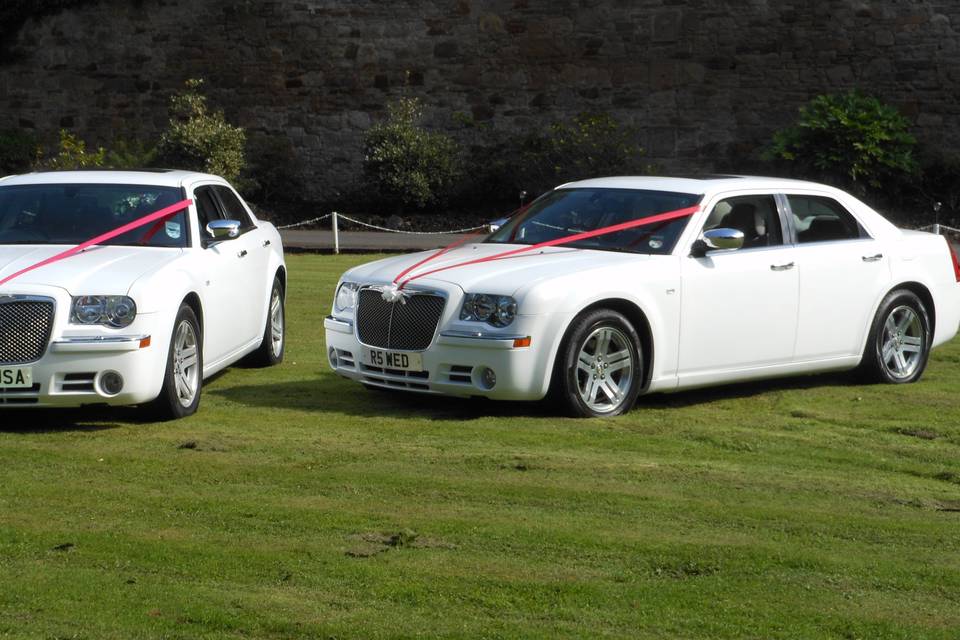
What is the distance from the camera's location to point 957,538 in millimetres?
6855

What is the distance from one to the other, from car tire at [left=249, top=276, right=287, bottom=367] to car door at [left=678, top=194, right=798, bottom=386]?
137 inches

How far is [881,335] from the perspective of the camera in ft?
37.4

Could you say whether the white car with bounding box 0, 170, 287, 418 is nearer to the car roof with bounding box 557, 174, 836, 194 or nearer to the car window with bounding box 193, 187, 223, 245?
the car window with bounding box 193, 187, 223, 245

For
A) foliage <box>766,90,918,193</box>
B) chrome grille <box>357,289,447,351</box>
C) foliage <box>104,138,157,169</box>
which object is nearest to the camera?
chrome grille <box>357,289,447,351</box>

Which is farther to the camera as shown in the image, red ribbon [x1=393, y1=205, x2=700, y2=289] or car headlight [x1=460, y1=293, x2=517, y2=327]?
red ribbon [x1=393, y1=205, x2=700, y2=289]

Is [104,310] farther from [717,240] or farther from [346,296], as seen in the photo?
[717,240]

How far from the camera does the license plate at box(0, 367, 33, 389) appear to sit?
8945 millimetres

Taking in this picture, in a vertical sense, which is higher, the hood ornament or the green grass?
the hood ornament

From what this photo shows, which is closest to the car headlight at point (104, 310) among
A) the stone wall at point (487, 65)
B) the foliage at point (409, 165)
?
the foliage at point (409, 165)

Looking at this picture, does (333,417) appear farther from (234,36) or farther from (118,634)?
(234,36)

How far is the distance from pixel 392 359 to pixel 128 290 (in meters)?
1.69

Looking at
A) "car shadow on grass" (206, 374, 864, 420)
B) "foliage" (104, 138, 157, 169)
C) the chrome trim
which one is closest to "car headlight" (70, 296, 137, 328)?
"car shadow on grass" (206, 374, 864, 420)

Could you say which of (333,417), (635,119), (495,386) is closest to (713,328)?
(495,386)

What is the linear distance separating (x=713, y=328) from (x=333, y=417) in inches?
98.6
